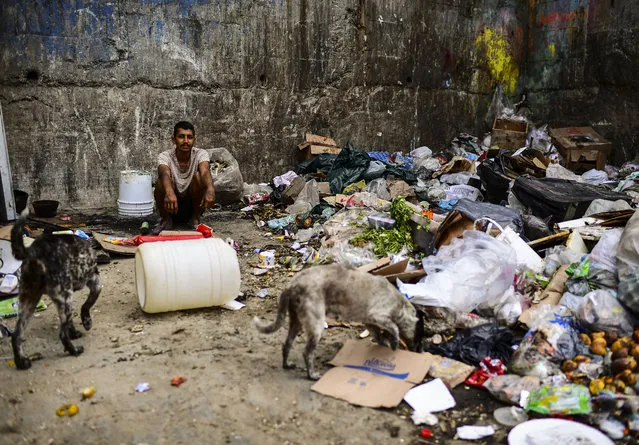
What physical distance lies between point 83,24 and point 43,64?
660mm

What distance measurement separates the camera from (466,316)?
3.87 metres

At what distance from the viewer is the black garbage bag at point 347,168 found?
7.50 m

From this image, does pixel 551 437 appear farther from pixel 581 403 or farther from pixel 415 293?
pixel 415 293

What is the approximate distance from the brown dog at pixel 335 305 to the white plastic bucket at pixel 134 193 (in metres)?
3.80

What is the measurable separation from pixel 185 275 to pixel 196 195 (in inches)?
82.6

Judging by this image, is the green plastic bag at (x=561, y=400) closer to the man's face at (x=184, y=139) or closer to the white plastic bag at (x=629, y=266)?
the white plastic bag at (x=629, y=266)

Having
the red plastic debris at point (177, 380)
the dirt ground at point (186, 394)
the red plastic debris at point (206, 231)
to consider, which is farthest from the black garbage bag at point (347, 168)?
the red plastic debris at point (177, 380)

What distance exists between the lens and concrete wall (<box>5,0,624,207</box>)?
21.6 ft

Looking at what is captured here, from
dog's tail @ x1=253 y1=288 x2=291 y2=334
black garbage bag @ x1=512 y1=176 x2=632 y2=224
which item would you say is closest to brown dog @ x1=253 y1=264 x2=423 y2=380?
dog's tail @ x1=253 y1=288 x2=291 y2=334

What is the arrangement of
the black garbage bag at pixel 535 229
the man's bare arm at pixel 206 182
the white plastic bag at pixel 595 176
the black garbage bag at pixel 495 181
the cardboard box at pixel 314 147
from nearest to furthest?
1. the black garbage bag at pixel 535 229
2. the man's bare arm at pixel 206 182
3. the black garbage bag at pixel 495 181
4. the white plastic bag at pixel 595 176
5. the cardboard box at pixel 314 147

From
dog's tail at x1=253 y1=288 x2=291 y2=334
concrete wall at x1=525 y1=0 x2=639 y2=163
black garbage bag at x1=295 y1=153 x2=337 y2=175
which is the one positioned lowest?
dog's tail at x1=253 y1=288 x2=291 y2=334

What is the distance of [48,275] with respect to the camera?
3.33m

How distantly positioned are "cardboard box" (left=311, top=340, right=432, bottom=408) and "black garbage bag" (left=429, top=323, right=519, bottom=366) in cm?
26

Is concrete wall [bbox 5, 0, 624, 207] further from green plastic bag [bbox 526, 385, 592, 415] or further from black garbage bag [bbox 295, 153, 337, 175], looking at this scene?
green plastic bag [bbox 526, 385, 592, 415]
